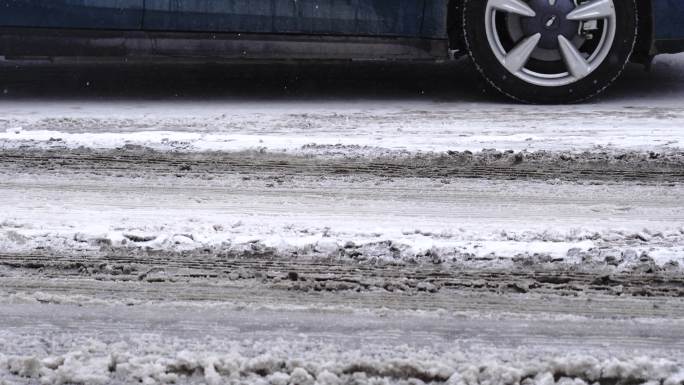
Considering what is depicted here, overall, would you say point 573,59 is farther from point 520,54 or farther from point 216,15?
point 216,15

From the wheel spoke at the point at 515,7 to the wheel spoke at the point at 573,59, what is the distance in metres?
0.21

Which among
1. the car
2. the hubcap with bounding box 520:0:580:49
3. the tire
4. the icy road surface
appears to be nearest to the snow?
the icy road surface

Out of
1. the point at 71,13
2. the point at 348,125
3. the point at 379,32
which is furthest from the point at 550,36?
the point at 71,13

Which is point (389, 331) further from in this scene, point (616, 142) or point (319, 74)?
point (319, 74)

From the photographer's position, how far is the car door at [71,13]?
5348mm

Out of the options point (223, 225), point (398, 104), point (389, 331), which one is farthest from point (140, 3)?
point (389, 331)

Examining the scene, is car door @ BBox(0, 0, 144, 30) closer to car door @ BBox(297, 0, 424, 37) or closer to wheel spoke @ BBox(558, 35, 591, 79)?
car door @ BBox(297, 0, 424, 37)

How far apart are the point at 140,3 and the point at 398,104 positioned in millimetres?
1482

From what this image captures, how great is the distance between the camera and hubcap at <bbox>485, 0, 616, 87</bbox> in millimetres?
5297

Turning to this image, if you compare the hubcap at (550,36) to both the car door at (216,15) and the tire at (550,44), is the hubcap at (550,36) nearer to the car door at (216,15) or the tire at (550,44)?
the tire at (550,44)

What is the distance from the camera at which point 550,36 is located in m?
5.31

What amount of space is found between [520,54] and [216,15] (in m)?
1.63

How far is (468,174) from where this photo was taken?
389 cm

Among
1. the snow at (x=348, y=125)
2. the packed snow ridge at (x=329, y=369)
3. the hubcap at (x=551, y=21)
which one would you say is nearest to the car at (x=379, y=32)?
the hubcap at (x=551, y=21)
